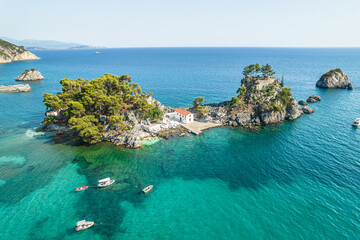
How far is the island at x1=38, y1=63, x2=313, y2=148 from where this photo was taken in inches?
2496

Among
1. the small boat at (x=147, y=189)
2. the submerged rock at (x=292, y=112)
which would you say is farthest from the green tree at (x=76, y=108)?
the submerged rock at (x=292, y=112)

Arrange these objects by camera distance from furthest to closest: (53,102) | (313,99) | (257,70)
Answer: (313,99) < (257,70) < (53,102)

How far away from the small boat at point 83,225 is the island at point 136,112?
28602 millimetres

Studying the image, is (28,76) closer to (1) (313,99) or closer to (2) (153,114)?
(2) (153,114)

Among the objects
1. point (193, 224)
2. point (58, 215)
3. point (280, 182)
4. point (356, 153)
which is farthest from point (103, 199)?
point (356, 153)

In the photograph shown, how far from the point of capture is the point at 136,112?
72.6 metres

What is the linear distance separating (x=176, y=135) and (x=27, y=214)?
45766 mm

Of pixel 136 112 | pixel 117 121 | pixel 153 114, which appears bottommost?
pixel 117 121

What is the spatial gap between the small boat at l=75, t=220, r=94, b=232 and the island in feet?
93.8

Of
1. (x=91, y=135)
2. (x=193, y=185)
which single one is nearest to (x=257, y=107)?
(x=193, y=185)

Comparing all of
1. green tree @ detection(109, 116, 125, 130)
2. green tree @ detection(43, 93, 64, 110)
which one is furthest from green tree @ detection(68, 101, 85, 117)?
green tree @ detection(109, 116, 125, 130)

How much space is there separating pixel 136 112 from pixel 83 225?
45.6 metres

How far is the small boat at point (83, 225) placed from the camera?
32750 millimetres

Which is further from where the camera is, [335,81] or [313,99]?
[335,81]
